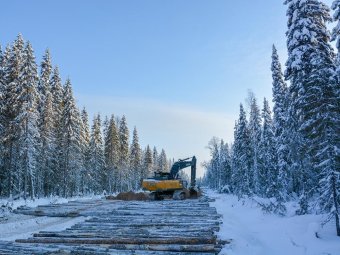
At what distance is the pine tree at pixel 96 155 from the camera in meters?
61.4

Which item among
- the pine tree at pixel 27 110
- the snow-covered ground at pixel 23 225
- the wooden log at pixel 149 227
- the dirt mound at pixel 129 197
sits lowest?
the dirt mound at pixel 129 197

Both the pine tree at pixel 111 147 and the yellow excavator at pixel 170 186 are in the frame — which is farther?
the pine tree at pixel 111 147

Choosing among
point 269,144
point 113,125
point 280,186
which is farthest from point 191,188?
point 113,125

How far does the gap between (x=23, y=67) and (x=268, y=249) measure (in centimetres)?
3065

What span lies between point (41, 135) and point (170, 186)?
1727 centimetres

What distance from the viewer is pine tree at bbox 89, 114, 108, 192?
61.4m

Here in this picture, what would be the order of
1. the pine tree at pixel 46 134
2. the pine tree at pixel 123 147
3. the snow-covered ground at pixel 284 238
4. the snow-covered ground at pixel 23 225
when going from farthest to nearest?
the pine tree at pixel 123 147
the pine tree at pixel 46 134
the snow-covered ground at pixel 23 225
the snow-covered ground at pixel 284 238

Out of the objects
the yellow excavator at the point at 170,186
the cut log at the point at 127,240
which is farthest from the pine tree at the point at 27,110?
the cut log at the point at 127,240

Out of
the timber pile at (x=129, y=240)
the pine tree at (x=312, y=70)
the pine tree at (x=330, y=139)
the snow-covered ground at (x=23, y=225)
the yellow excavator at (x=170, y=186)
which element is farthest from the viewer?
the yellow excavator at (x=170, y=186)

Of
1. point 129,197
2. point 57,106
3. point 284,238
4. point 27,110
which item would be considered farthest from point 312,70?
point 57,106

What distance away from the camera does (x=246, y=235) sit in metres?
13.6

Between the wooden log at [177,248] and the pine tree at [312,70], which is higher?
the pine tree at [312,70]

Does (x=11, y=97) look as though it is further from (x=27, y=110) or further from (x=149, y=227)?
(x=149, y=227)

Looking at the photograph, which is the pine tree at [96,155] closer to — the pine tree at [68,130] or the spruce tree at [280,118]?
the pine tree at [68,130]
